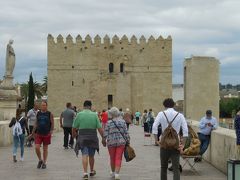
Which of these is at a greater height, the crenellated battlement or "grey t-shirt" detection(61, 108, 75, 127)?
the crenellated battlement

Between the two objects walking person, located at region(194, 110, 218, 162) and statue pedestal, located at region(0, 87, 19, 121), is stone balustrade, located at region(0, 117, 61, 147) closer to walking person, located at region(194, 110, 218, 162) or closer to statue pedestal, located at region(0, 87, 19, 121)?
statue pedestal, located at region(0, 87, 19, 121)

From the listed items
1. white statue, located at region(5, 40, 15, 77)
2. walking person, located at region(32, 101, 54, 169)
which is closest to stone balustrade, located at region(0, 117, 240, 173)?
walking person, located at region(32, 101, 54, 169)

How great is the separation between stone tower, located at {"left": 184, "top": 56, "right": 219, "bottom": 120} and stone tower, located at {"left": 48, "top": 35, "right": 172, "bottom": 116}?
1666 inches

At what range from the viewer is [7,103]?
1027 inches

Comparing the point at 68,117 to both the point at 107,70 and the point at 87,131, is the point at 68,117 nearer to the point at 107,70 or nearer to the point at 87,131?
the point at 87,131

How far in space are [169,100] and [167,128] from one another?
0.57 metres

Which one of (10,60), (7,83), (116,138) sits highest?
(10,60)

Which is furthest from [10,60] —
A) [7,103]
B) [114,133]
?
[114,133]

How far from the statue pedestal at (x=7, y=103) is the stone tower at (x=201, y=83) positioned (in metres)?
8.07

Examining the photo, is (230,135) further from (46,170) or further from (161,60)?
(161,60)

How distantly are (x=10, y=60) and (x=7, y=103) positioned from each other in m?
1.99

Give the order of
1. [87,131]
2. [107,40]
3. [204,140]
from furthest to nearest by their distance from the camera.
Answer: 1. [107,40]
2. [204,140]
3. [87,131]

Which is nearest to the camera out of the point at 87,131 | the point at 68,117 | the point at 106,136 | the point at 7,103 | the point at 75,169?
the point at 106,136

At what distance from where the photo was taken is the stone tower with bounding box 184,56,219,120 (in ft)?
86.3
